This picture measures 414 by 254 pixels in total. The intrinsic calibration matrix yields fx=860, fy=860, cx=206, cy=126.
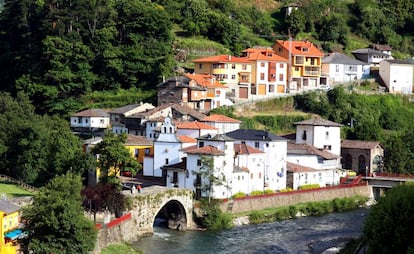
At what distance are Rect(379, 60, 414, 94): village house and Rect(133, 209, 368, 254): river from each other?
30.8 meters

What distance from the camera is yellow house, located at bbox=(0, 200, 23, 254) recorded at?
117 ft

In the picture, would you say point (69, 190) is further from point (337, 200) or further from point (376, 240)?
point (337, 200)

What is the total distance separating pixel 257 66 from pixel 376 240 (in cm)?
4233

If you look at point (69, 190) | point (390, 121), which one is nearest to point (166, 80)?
point (390, 121)

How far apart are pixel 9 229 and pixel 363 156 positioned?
115ft

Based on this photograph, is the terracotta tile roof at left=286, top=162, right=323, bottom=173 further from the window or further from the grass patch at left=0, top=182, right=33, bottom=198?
the grass patch at left=0, top=182, right=33, bottom=198

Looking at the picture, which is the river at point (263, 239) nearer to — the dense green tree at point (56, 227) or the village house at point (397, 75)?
the dense green tree at point (56, 227)

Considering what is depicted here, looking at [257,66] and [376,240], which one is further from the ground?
[257,66]

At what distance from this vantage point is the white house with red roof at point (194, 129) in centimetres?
5750

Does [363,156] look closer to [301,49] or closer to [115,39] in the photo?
[301,49]

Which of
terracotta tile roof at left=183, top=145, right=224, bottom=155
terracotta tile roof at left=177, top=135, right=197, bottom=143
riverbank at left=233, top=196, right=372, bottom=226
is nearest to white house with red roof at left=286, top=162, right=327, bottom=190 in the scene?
riverbank at left=233, top=196, right=372, bottom=226

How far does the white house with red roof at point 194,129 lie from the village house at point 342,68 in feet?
75.8

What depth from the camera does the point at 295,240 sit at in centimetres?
4522

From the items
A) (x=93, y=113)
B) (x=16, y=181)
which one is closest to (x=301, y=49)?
(x=93, y=113)
